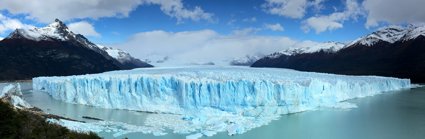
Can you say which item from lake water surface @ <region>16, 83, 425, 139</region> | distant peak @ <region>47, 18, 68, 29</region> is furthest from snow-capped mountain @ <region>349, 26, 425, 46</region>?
distant peak @ <region>47, 18, 68, 29</region>

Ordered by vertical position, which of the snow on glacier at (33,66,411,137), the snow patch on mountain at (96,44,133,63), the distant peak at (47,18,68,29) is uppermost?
the distant peak at (47,18,68,29)

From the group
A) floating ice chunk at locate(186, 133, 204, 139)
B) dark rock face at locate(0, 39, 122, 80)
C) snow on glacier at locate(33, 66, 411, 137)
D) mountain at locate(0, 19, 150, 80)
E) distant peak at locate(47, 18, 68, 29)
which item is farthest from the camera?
distant peak at locate(47, 18, 68, 29)

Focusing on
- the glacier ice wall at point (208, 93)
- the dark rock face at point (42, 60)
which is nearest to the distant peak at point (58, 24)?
the dark rock face at point (42, 60)

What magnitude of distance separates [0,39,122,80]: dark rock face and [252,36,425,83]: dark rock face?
33.7 m

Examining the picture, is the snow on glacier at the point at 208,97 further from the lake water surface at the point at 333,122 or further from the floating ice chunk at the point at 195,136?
the floating ice chunk at the point at 195,136

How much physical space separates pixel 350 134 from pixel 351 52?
58367mm

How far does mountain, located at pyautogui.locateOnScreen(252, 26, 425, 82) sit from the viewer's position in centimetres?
4597

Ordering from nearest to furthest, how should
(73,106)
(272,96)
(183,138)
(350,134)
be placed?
1. (183,138)
2. (350,134)
3. (272,96)
4. (73,106)

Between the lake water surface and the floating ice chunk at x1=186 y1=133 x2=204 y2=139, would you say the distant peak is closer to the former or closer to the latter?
the lake water surface

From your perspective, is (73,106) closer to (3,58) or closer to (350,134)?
(350,134)

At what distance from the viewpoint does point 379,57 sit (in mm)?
56438

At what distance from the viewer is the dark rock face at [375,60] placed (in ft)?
148

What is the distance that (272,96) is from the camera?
1490 cm

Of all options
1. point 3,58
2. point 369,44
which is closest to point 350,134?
point 3,58
